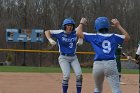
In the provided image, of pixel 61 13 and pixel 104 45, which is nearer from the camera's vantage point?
pixel 104 45

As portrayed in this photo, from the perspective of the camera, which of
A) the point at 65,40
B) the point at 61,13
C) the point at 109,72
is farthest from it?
the point at 61,13

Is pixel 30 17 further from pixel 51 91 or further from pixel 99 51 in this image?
pixel 99 51

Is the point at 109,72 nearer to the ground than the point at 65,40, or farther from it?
nearer to the ground

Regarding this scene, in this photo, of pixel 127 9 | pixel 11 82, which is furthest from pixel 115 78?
pixel 127 9

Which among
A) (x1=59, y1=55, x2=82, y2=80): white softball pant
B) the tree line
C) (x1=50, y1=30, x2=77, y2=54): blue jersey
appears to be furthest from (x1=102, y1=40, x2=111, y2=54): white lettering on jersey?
the tree line

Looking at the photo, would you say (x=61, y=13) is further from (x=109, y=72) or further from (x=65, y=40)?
(x=109, y=72)

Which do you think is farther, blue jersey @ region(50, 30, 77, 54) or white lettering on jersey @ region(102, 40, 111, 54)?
blue jersey @ region(50, 30, 77, 54)

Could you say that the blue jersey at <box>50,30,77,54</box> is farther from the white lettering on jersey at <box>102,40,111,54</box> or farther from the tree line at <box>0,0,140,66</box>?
the tree line at <box>0,0,140,66</box>

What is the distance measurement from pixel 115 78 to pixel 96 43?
0.71 meters

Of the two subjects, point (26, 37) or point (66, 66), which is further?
point (26, 37)

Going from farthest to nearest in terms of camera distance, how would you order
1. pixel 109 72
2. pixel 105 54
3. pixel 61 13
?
pixel 61 13 → pixel 105 54 → pixel 109 72

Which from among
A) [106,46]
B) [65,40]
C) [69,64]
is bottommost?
[69,64]

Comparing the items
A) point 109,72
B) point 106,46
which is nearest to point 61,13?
point 106,46

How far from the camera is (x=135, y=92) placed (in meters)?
12.2
